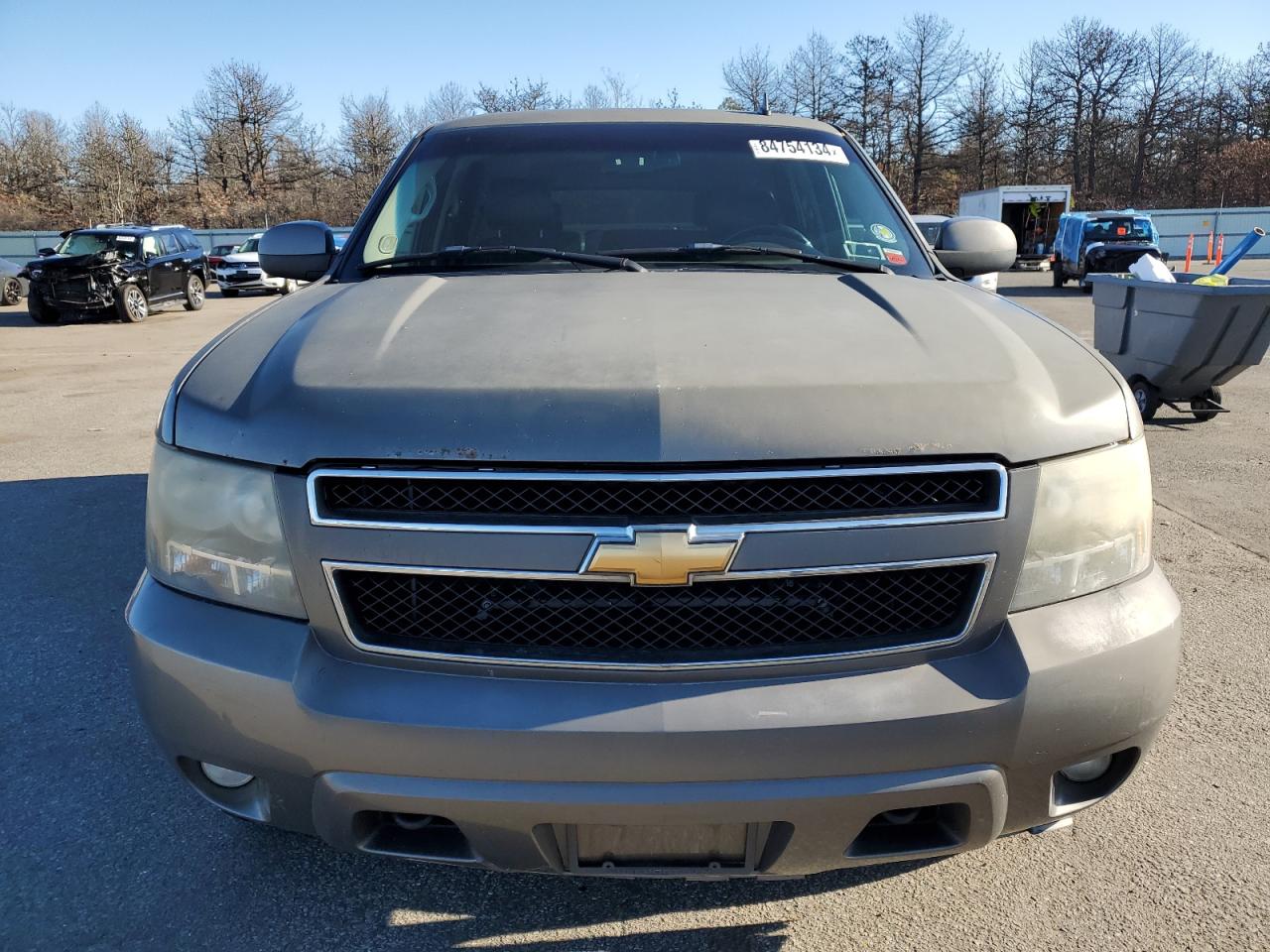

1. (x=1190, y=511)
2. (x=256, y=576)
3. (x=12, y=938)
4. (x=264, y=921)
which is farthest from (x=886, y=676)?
(x=1190, y=511)

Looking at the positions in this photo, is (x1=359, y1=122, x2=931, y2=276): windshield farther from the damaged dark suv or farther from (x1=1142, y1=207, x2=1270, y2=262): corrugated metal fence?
(x1=1142, y1=207, x2=1270, y2=262): corrugated metal fence

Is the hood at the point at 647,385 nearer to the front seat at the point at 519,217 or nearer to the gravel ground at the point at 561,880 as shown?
the front seat at the point at 519,217

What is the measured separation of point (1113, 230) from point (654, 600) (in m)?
A: 25.8

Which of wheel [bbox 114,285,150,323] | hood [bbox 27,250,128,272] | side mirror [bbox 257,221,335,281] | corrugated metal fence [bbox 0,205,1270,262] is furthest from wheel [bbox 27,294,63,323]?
corrugated metal fence [bbox 0,205,1270,262]

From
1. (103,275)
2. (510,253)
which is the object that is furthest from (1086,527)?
(103,275)

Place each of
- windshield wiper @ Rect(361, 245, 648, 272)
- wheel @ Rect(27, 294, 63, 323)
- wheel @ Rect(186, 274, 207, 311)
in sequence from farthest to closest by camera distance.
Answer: wheel @ Rect(186, 274, 207, 311) < wheel @ Rect(27, 294, 63, 323) < windshield wiper @ Rect(361, 245, 648, 272)

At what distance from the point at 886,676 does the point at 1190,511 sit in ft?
15.4

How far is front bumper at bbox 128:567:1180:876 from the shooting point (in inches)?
65.4

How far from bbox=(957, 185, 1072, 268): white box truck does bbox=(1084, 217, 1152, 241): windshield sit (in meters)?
11.9

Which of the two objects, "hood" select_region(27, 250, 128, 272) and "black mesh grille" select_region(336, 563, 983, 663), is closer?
"black mesh grille" select_region(336, 563, 983, 663)

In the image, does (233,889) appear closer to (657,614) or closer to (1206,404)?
(657,614)

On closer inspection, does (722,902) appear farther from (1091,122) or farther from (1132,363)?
(1091,122)

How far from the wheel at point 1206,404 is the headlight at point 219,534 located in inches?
322

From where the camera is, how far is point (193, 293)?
2222cm
